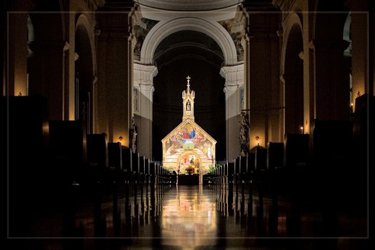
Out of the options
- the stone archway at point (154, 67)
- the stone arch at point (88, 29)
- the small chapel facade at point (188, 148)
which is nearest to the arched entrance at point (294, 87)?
the stone arch at point (88, 29)

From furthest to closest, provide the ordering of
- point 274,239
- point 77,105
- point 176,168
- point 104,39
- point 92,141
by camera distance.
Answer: point 176,168, point 104,39, point 77,105, point 92,141, point 274,239

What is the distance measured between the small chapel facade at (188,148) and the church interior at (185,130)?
7 centimetres

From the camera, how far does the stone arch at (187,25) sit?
27.9 meters

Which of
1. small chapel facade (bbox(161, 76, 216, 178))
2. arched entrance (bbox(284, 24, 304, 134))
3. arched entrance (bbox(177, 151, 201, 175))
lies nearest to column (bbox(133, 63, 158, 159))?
small chapel facade (bbox(161, 76, 216, 178))

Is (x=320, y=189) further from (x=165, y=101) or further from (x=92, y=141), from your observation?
(x=165, y=101)

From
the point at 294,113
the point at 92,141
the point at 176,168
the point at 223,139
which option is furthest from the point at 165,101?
the point at 92,141

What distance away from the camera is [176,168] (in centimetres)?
3084

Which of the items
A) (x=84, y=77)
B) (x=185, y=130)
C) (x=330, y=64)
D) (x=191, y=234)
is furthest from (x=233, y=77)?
(x=191, y=234)

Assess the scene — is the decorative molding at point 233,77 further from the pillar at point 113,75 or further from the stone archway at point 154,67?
the pillar at point 113,75

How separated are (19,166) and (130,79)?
1630cm

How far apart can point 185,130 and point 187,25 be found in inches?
222

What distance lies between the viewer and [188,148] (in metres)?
30.8

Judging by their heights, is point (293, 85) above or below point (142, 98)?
below

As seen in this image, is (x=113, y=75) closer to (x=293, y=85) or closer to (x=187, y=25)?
(x=293, y=85)
